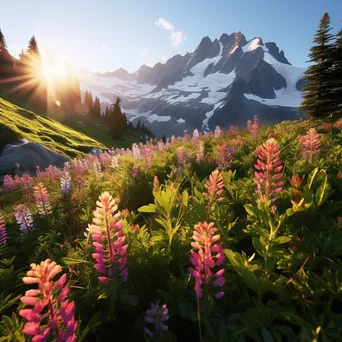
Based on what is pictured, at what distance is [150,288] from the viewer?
192 centimetres

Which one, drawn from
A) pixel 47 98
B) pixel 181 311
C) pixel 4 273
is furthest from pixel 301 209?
pixel 47 98

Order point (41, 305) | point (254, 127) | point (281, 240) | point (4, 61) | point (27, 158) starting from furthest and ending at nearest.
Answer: point (4, 61)
point (27, 158)
point (254, 127)
point (281, 240)
point (41, 305)

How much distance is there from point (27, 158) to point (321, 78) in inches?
1177

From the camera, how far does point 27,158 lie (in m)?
26.2

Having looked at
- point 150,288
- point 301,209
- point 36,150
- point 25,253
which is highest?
point 301,209

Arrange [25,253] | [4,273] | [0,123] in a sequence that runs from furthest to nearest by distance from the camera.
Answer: [0,123]
[25,253]
[4,273]

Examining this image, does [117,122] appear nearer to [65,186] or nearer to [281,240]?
[65,186]

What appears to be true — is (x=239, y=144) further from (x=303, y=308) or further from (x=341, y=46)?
(x=341, y=46)

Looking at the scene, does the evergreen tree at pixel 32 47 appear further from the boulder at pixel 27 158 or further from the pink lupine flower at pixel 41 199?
the pink lupine flower at pixel 41 199

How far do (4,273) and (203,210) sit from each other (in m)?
1.95

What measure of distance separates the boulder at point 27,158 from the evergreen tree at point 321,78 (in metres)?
26.4

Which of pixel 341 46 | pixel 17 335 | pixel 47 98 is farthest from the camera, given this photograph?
pixel 47 98

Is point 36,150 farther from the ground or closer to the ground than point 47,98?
closer to the ground

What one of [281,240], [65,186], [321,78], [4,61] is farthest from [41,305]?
Answer: [4,61]
